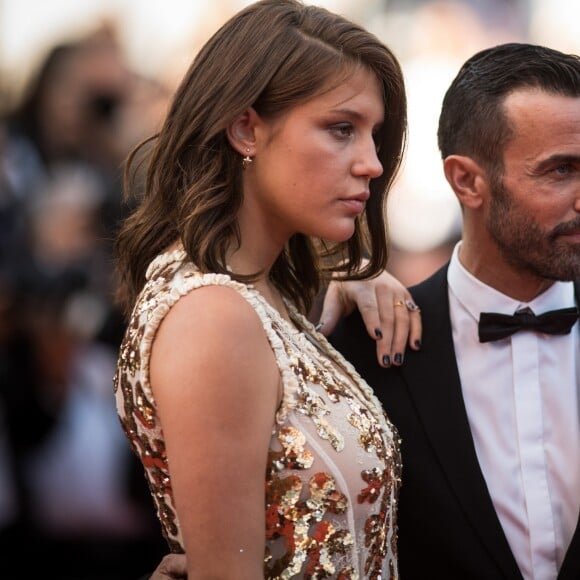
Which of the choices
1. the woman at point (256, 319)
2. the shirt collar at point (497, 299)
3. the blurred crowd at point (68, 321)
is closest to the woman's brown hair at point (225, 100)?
the woman at point (256, 319)

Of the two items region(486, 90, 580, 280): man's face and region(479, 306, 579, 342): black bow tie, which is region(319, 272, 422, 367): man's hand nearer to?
region(479, 306, 579, 342): black bow tie

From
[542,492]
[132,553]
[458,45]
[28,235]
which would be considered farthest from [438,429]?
[458,45]

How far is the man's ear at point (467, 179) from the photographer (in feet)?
9.03

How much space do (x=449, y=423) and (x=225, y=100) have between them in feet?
3.08

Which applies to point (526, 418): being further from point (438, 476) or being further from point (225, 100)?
point (225, 100)

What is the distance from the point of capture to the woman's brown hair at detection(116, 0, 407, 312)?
206 centimetres

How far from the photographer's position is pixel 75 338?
3.79m

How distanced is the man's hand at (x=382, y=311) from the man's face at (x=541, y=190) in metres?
0.28

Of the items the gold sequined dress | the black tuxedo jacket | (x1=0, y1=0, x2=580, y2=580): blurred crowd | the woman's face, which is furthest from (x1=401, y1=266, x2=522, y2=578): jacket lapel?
(x1=0, y1=0, x2=580, y2=580): blurred crowd

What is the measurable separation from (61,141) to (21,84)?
0.93 feet

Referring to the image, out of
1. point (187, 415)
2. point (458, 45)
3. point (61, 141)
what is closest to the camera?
point (187, 415)

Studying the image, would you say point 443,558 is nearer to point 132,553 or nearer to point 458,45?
point 132,553

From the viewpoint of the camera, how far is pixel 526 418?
255 cm

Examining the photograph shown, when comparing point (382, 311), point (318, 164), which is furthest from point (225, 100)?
point (382, 311)
